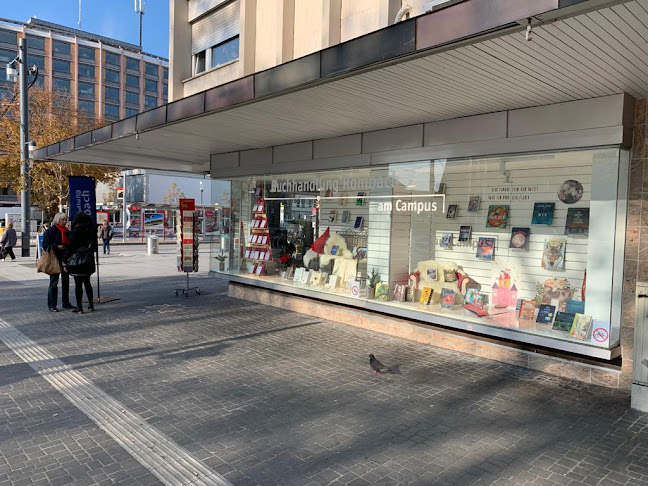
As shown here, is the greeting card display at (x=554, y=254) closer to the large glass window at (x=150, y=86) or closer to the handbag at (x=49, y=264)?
Answer: the handbag at (x=49, y=264)

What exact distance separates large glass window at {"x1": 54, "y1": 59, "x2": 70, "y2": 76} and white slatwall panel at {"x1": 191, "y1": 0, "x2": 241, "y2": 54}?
232 ft

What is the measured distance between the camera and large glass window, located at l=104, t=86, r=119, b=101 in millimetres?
75300

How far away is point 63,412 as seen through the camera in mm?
4398

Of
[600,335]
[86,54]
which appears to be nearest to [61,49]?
[86,54]

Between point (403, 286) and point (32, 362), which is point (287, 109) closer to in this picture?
point (403, 286)

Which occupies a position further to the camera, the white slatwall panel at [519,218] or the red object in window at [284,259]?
the red object in window at [284,259]

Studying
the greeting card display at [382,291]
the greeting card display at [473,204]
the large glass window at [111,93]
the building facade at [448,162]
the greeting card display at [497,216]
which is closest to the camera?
the building facade at [448,162]

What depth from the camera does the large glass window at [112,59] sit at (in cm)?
7538

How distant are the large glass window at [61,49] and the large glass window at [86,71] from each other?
2.30 metres

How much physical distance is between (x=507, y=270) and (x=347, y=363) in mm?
2702

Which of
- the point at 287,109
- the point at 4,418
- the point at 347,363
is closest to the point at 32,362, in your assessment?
the point at 4,418

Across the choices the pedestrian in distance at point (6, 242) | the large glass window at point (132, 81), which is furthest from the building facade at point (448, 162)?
the large glass window at point (132, 81)

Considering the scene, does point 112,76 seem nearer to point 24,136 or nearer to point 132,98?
point 132,98

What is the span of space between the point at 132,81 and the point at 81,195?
77411 mm
